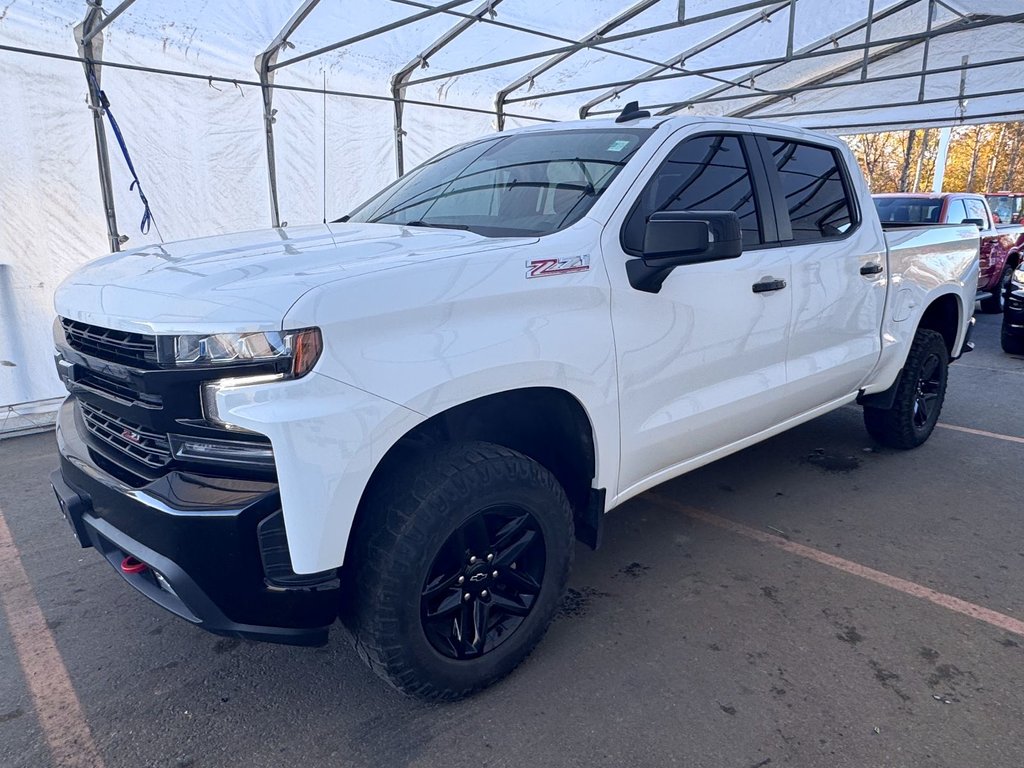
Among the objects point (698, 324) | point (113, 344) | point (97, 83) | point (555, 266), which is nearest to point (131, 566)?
point (113, 344)

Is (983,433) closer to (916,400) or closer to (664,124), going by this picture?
(916,400)

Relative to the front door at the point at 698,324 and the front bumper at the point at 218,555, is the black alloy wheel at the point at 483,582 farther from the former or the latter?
the front door at the point at 698,324

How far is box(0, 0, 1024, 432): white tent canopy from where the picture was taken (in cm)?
583

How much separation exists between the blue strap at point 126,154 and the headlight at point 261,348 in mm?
5325

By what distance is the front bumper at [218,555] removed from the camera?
1.84 m

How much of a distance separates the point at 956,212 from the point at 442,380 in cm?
1077

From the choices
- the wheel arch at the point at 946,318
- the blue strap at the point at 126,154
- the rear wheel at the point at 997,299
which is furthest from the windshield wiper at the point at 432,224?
the rear wheel at the point at 997,299

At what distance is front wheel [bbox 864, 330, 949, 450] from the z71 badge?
122 inches

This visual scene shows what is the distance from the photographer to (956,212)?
Result: 33.6 feet

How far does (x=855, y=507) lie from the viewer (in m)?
3.97

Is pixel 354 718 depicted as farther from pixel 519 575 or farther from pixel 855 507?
pixel 855 507

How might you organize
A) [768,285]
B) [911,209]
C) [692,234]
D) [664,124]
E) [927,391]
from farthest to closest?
1. [911,209]
2. [927,391]
3. [768,285]
4. [664,124]
5. [692,234]

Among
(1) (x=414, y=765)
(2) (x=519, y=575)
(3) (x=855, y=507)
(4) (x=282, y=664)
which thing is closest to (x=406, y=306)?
(2) (x=519, y=575)

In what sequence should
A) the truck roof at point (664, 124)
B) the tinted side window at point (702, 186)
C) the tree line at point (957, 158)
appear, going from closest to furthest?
the tinted side window at point (702, 186), the truck roof at point (664, 124), the tree line at point (957, 158)
